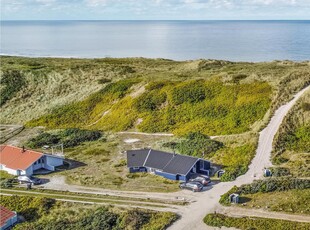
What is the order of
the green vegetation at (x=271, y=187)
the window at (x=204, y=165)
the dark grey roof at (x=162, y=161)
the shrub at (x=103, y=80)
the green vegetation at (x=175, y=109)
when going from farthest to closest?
the shrub at (x=103, y=80) → the green vegetation at (x=175, y=109) → the window at (x=204, y=165) → the dark grey roof at (x=162, y=161) → the green vegetation at (x=271, y=187)

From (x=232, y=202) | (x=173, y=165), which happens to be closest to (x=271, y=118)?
(x=173, y=165)

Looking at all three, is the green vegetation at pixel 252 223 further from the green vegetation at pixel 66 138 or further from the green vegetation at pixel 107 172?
the green vegetation at pixel 66 138

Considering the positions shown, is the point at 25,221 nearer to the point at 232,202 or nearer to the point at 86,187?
the point at 86,187

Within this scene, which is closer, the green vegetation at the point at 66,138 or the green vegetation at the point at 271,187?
the green vegetation at the point at 271,187

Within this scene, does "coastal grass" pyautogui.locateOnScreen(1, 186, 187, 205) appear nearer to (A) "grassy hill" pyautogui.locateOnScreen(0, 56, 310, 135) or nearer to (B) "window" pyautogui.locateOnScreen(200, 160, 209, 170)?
(B) "window" pyautogui.locateOnScreen(200, 160, 209, 170)

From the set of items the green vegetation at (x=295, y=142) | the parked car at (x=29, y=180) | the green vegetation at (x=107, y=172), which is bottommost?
the parked car at (x=29, y=180)

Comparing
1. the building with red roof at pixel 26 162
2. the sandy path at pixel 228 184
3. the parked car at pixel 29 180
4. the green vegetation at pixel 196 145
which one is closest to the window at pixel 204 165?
the sandy path at pixel 228 184

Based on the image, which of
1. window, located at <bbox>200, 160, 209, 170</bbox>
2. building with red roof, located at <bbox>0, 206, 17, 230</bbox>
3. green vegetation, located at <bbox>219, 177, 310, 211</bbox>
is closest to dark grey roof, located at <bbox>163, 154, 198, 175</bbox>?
window, located at <bbox>200, 160, 209, 170</bbox>
